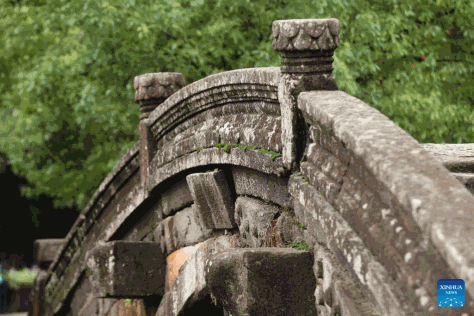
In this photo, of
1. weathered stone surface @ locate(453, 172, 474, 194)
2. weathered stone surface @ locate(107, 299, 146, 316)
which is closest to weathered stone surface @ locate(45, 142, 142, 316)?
weathered stone surface @ locate(107, 299, 146, 316)

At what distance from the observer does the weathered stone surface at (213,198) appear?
3.94 m

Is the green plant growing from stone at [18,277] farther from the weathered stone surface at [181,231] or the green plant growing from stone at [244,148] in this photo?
the green plant growing from stone at [244,148]

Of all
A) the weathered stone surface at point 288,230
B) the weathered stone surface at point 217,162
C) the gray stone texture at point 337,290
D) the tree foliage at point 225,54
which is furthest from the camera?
the tree foliage at point 225,54

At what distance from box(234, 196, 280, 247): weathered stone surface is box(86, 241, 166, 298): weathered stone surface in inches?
60.1

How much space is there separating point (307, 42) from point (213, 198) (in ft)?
5.00

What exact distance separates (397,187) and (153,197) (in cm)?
370

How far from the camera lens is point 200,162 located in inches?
163

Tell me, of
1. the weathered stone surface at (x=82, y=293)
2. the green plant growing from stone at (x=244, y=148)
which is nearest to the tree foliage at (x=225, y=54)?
the weathered stone surface at (x=82, y=293)

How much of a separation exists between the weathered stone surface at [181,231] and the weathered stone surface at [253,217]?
0.61m

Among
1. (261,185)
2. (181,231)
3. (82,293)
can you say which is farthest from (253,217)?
(82,293)

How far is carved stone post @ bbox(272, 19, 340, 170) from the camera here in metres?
2.80

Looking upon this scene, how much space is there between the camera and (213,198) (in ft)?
13.3

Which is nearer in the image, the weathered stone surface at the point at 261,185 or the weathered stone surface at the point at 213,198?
the weathered stone surface at the point at 261,185

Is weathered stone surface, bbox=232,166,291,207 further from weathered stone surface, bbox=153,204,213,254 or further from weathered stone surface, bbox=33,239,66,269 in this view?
weathered stone surface, bbox=33,239,66,269
